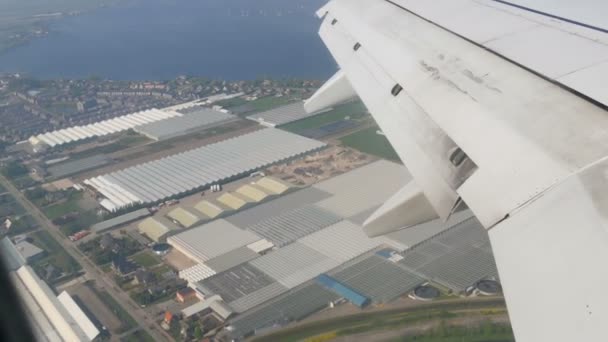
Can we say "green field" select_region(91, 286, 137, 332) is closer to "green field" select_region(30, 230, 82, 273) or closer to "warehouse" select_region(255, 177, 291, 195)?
"green field" select_region(30, 230, 82, 273)

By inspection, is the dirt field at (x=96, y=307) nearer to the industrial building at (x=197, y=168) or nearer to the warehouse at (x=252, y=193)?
the industrial building at (x=197, y=168)

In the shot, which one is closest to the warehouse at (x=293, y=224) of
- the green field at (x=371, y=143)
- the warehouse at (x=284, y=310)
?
the warehouse at (x=284, y=310)

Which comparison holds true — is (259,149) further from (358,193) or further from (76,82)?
(76,82)

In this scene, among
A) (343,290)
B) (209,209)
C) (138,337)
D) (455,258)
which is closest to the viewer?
(138,337)

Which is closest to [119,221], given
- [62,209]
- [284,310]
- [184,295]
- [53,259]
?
[53,259]

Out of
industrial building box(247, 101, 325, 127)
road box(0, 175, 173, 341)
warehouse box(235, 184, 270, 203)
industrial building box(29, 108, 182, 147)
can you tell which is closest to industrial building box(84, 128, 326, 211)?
warehouse box(235, 184, 270, 203)

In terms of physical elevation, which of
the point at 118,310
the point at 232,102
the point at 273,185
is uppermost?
the point at 232,102

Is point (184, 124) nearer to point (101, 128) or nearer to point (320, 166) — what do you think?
point (101, 128)

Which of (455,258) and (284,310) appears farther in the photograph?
(455,258)
